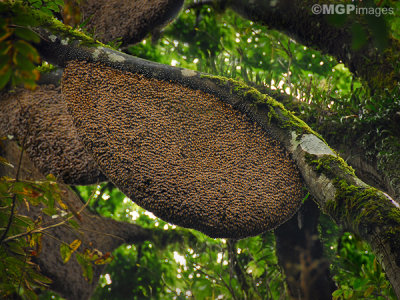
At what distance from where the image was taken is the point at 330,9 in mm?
3211

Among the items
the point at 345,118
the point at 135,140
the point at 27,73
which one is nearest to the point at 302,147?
the point at 345,118

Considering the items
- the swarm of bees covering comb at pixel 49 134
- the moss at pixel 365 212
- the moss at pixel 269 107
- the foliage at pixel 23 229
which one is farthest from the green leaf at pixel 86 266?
the moss at pixel 269 107

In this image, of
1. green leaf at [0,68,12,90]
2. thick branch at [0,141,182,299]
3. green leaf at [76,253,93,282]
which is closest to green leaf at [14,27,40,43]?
green leaf at [0,68,12,90]

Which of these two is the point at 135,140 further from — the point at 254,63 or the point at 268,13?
the point at 254,63

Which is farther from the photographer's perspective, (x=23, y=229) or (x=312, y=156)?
(x=312, y=156)

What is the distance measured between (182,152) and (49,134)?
5.45 feet

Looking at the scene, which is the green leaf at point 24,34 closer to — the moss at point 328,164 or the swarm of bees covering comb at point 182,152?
the swarm of bees covering comb at point 182,152

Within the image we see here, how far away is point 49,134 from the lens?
3.53 m

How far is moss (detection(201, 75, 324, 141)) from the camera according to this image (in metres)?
2.85

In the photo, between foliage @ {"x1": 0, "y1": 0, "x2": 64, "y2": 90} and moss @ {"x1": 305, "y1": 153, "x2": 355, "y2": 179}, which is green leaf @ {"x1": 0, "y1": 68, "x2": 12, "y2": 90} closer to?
foliage @ {"x1": 0, "y1": 0, "x2": 64, "y2": 90}

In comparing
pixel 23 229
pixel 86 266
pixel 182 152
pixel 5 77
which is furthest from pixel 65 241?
pixel 5 77

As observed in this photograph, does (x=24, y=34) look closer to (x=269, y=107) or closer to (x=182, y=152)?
(x=182, y=152)

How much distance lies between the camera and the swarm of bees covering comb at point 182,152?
2.28m

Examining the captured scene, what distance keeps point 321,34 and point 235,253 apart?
9.65 ft
